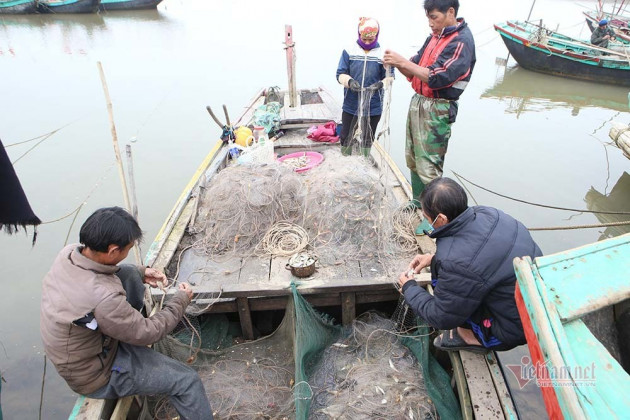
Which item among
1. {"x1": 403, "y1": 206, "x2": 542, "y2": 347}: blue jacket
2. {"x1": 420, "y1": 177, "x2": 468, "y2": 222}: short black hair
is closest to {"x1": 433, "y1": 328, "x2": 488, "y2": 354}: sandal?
{"x1": 403, "y1": 206, "x2": 542, "y2": 347}: blue jacket

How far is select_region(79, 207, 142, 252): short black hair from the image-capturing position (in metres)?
2.06

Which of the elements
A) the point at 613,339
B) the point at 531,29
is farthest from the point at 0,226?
the point at 531,29

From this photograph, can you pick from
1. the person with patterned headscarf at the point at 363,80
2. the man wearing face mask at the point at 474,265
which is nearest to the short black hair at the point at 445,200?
the man wearing face mask at the point at 474,265

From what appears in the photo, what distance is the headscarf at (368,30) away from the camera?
4609 millimetres

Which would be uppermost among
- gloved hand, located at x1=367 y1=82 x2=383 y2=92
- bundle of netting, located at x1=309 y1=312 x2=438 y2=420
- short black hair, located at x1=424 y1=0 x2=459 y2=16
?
short black hair, located at x1=424 y1=0 x2=459 y2=16

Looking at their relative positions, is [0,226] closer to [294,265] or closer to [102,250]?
[102,250]

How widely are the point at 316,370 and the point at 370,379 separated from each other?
1.53ft

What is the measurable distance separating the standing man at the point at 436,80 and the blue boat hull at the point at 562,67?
539 inches

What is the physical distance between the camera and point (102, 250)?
82.8 inches

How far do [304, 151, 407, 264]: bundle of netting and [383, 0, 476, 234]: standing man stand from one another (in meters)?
0.42

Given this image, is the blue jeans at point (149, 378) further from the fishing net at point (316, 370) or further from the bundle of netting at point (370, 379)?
the bundle of netting at point (370, 379)

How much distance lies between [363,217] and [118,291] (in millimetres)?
2343

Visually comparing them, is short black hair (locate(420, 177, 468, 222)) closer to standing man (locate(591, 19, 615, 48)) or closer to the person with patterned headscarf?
the person with patterned headscarf

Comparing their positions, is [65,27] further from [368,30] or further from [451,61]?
[451,61]
